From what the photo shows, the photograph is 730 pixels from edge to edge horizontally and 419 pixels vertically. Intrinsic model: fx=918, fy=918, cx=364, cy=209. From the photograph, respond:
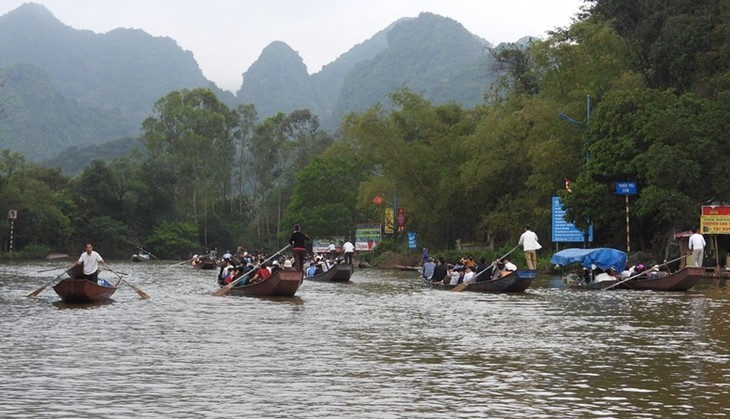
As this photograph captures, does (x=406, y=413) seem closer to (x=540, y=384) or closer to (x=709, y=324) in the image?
(x=540, y=384)

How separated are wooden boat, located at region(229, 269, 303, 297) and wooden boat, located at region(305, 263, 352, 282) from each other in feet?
35.7

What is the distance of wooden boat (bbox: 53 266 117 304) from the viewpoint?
21.5 metres

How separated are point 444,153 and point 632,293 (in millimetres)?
35111

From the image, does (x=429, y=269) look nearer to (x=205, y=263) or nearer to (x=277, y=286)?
(x=277, y=286)

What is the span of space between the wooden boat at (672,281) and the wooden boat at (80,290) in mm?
16139

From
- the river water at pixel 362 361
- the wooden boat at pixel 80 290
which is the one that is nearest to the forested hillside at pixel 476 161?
the river water at pixel 362 361

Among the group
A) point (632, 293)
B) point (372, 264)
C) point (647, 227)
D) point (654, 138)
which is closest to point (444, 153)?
point (372, 264)

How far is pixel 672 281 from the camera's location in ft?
90.6

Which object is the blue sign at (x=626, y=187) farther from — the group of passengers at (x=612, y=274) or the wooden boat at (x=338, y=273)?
the wooden boat at (x=338, y=273)

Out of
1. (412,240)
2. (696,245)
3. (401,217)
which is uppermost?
(401,217)

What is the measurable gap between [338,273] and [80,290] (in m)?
16.2

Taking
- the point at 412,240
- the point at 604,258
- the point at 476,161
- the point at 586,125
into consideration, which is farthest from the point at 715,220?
the point at 412,240

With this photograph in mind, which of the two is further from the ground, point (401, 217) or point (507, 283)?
point (401, 217)

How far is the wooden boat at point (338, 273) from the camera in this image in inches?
1442
